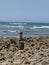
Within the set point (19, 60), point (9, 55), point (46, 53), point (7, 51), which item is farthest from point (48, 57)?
point (7, 51)

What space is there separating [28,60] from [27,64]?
0.37ft

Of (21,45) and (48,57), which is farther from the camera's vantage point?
(21,45)

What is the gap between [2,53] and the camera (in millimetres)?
5781

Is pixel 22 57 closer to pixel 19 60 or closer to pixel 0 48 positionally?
pixel 19 60

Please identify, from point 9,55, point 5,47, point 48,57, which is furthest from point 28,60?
point 5,47

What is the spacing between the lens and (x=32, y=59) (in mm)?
4789

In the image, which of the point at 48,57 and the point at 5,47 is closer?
the point at 48,57

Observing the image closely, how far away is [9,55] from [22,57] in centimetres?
64

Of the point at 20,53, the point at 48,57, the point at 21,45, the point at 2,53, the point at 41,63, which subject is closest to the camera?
the point at 41,63

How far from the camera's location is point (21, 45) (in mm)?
6203

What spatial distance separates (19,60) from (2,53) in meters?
0.99

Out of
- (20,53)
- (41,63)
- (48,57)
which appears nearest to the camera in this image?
(41,63)

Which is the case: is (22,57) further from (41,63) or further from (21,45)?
(21,45)

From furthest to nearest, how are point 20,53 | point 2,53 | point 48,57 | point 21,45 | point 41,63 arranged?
point 21,45
point 2,53
point 20,53
point 48,57
point 41,63
